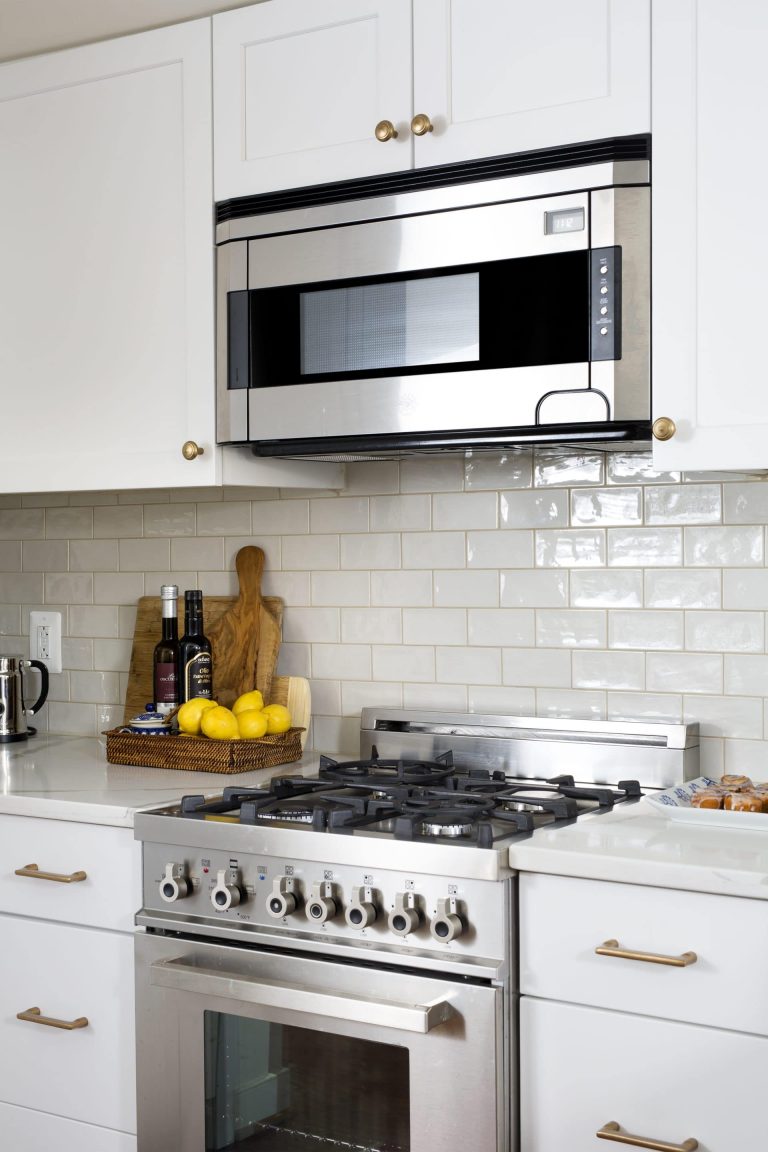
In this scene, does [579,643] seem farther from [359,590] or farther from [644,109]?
[644,109]

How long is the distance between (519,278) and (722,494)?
560 mm

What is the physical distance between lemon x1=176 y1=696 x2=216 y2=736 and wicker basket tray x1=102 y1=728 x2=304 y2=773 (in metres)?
0.03

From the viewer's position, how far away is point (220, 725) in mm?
2543

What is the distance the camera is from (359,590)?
273cm

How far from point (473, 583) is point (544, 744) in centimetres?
38

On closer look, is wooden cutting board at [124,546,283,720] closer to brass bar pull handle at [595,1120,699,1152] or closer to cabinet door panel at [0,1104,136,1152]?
cabinet door panel at [0,1104,136,1152]

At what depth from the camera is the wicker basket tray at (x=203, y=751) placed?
8.20 ft

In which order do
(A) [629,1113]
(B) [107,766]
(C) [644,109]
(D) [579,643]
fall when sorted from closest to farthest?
(A) [629,1113] → (C) [644,109] → (D) [579,643] → (B) [107,766]

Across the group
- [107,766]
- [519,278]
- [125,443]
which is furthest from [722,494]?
[107,766]

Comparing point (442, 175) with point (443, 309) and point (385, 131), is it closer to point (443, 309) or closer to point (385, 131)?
point (385, 131)

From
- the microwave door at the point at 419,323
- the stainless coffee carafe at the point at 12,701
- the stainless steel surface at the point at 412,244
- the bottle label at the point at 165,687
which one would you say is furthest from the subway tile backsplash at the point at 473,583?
the stainless steel surface at the point at 412,244

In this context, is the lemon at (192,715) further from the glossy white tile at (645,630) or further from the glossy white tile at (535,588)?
the glossy white tile at (645,630)

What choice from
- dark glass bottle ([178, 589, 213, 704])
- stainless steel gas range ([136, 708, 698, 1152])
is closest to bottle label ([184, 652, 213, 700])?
dark glass bottle ([178, 589, 213, 704])

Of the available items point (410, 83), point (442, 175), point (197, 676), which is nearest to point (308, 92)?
point (410, 83)
